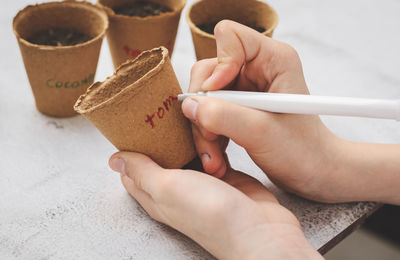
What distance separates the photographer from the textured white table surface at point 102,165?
63 cm

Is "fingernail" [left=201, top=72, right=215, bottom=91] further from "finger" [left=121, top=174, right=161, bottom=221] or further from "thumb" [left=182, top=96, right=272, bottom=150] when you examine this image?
"finger" [left=121, top=174, right=161, bottom=221]

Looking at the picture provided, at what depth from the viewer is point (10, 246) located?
2.03 feet

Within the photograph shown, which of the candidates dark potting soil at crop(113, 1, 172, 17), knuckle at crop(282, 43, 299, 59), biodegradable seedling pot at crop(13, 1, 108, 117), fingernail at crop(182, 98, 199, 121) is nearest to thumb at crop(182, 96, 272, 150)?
fingernail at crop(182, 98, 199, 121)

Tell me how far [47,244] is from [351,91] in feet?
2.33

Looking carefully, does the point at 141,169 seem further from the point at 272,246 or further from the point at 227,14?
the point at 227,14

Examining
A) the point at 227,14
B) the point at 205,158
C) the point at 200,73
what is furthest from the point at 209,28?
the point at 205,158

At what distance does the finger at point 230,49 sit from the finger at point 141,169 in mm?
140

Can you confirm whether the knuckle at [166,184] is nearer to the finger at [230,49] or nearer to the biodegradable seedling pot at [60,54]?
the finger at [230,49]

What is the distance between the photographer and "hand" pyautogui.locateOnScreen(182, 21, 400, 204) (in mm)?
579

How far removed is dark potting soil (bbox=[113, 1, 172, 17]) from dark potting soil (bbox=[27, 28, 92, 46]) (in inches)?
4.7

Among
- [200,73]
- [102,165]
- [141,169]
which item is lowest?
[102,165]

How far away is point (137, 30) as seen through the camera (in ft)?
2.91

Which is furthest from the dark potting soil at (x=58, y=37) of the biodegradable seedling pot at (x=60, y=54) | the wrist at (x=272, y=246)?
the wrist at (x=272, y=246)

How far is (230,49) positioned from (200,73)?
72 millimetres
